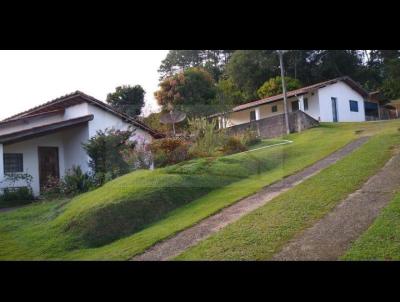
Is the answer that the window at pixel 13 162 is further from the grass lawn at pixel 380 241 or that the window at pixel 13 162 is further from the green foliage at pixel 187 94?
the grass lawn at pixel 380 241

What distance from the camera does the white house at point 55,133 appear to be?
7.66 meters

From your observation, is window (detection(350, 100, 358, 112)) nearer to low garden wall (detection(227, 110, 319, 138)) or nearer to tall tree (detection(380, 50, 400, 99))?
tall tree (detection(380, 50, 400, 99))

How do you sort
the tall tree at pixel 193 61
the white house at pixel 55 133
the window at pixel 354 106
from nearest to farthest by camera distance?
the tall tree at pixel 193 61 → the white house at pixel 55 133 → the window at pixel 354 106

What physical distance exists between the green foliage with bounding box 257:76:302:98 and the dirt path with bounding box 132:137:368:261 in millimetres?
1556

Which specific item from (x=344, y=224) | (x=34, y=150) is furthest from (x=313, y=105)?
(x=34, y=150)

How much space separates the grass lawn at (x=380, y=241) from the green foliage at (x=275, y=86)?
3185mm

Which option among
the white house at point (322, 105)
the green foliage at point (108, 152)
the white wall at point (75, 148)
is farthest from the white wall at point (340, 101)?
the white wall at point (75, 148)

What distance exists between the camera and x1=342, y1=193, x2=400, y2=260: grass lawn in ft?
17.4

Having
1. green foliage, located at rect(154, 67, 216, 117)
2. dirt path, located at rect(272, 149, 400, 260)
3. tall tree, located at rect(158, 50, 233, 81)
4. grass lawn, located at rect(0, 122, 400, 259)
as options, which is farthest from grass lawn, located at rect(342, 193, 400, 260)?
green foliage, located at rect(154, 67, 216, 117)

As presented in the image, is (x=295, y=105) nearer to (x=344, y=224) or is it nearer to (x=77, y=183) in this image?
(x=344, y=224)

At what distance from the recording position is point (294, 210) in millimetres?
6926
